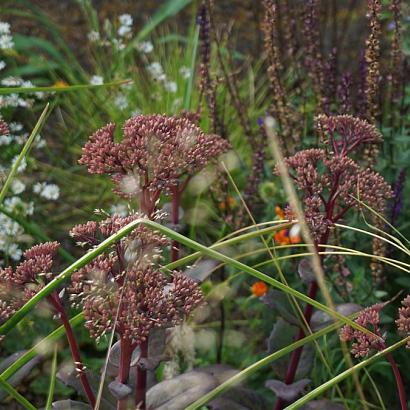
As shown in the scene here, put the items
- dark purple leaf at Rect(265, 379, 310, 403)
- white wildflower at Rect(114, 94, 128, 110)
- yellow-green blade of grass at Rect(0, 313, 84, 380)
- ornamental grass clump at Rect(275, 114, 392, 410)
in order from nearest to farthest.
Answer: yellow-green blade of grass at Rect(0, 313, 84, 380) < ornamental grass clump at Rect(275, 114, 392, 410) < dark purple leaf at Rect(265, 379, 310, 403) < white wildflower at Rect(114, 94, 128, 110)

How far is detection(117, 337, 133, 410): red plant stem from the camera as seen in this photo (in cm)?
163

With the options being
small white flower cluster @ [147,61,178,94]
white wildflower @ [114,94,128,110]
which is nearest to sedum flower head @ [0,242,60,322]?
white wildflower @ [114,94,128,110]

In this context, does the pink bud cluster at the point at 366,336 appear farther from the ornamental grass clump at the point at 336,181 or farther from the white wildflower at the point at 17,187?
the white wildflower at the point at 17,187

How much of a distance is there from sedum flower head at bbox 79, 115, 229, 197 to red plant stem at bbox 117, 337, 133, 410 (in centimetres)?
34

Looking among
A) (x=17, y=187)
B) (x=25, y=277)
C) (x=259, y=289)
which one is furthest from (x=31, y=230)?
(x=25, y=277)

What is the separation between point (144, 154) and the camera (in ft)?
5.69

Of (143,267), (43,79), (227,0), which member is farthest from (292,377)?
(227,0)

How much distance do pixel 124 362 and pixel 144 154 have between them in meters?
0.44

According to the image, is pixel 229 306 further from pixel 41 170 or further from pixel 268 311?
pixel 41 170

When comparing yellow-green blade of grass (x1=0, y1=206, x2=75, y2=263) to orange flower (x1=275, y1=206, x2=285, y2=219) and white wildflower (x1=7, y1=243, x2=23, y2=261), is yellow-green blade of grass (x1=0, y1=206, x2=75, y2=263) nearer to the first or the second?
white wildflower (x1=7, y1=243, x2=23, y2=261)

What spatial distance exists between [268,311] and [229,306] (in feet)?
1.35

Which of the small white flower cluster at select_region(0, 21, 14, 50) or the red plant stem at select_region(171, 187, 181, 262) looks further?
the small white flower cluster at select_region(0, 21, 14, 50)

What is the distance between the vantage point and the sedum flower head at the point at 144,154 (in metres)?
1.74

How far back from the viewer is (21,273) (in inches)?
64.8
